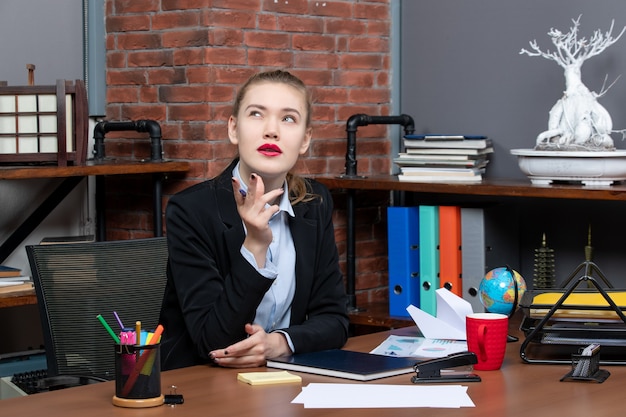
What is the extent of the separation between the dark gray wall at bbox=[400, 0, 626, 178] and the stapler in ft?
5.52

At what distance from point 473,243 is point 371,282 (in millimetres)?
679

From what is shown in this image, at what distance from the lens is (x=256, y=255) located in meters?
2.00

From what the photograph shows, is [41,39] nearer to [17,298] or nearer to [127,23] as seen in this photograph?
[127,23]

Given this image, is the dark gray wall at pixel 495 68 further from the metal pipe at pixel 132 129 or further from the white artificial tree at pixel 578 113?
the metal pipe at pixel 132 129

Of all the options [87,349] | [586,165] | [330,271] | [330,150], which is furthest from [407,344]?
[330,150]

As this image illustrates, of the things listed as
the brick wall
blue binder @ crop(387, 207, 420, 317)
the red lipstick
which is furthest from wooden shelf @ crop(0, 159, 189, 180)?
the red lipstick

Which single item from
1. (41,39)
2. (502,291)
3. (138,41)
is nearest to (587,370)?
(502,291)

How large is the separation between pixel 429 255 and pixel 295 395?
5.91 feet

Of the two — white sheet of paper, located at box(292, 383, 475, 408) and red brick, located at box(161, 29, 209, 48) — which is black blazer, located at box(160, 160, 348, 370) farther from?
red brick, located at box(161, 29, 209, 48)

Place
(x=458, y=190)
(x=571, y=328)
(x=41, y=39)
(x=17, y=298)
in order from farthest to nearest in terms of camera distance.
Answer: (x=41, y=39)
(x=458, y=190)
(x=17, y=298)
(x=571, y=328)

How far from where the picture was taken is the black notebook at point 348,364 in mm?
1868

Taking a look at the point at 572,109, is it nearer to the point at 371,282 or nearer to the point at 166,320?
the point at 371,282

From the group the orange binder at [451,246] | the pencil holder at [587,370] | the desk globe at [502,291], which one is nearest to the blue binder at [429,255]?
the orange binder at [451,246]

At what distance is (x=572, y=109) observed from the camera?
10.4 feet
